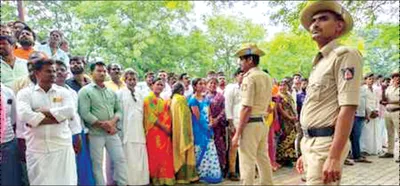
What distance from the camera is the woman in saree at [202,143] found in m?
6.47

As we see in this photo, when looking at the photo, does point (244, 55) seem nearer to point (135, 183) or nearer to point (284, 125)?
point (135, 183)

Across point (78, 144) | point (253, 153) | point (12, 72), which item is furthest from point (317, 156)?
point (12, 72)

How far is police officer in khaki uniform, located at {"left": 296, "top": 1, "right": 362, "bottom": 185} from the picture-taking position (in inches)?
88.1

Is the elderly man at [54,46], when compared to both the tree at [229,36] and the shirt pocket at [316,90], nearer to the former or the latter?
the shirt pocket at [316,90]

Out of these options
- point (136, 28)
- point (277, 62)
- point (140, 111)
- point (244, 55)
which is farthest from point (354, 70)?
point (277, 62)

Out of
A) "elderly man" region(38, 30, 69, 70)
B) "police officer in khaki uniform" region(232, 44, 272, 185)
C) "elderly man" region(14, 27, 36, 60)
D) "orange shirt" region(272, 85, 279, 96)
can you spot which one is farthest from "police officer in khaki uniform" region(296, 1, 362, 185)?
"orange shirt" region(272, 85, 279, 96)

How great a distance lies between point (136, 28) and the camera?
16.1 meters

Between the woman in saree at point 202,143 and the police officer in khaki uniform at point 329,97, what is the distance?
3.96 meters

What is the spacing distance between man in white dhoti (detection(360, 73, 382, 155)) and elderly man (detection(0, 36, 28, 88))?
7341 millimetres

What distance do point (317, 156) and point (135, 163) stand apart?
3.83m

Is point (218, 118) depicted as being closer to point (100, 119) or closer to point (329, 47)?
point (100, 119)

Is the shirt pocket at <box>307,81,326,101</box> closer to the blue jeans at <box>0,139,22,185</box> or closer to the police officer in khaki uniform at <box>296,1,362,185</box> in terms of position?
the police officer in khaki uniform at <box>296,1,362,185</box>

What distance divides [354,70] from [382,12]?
4.95 meters

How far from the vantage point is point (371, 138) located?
30.8ft
